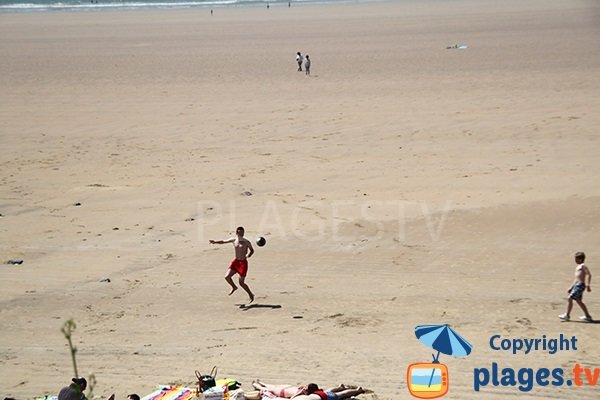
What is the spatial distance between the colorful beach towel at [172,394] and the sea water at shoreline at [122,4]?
218 feet

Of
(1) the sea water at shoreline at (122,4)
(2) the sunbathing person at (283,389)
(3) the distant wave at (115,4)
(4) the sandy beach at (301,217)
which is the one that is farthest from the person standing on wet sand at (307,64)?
(3) the distant wave at (115,4)

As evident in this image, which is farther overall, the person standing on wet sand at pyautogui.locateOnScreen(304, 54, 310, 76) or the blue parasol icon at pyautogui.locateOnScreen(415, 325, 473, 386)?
the person standing on wet sand at pyautogui.locateOnScreen(304, 54, 310, 76)

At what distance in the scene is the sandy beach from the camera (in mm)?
10289

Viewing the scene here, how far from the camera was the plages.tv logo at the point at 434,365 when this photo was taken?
9023mm

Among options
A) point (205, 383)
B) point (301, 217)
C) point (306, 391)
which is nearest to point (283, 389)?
point (306, 391)

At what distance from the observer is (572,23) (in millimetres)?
47188

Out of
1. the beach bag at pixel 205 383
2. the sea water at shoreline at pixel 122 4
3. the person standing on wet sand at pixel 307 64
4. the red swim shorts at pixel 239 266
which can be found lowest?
the beach bag at pixel 205 383

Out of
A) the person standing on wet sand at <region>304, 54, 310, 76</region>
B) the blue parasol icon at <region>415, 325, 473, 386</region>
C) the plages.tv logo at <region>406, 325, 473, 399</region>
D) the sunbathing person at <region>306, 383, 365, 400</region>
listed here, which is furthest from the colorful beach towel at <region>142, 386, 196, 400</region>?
the person standing on wet sand at <region>304, 54, 310, 76</region>

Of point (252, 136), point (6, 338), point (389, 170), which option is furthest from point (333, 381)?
point (252, 136)

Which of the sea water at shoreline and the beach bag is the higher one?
the sea water at shoreline

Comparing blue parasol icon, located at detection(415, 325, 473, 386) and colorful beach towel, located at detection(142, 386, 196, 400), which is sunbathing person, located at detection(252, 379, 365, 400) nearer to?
colorful beach towel, located at detection(142, 386, 196, 400)

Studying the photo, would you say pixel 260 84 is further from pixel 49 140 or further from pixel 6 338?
pixel 6 338

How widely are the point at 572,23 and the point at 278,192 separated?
34587 millimetres

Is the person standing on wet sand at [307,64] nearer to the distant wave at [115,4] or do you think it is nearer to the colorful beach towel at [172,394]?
the colorful beach towel at [172,394]
